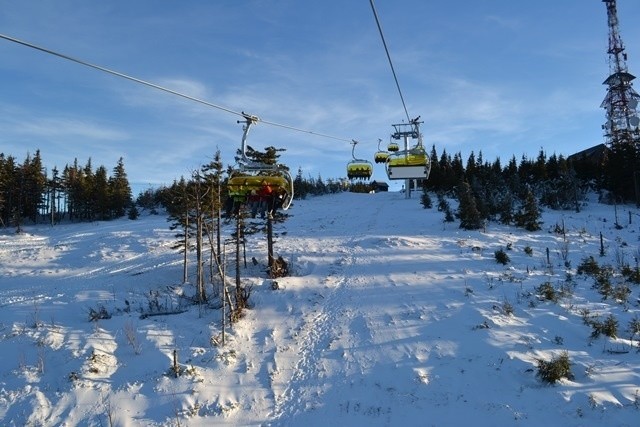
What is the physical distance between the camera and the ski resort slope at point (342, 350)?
10.7 meters

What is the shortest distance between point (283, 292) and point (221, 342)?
5.47 metres

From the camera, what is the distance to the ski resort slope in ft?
35.0

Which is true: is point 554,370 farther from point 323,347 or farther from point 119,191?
point 119,191

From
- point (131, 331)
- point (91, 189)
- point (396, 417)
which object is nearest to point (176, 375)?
point (131, 331)

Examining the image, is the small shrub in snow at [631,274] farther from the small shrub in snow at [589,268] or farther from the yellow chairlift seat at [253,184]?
the yellow chairlift seat at [253,184]

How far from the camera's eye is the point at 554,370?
10945mm

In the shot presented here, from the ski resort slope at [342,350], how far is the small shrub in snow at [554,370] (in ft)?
0.82

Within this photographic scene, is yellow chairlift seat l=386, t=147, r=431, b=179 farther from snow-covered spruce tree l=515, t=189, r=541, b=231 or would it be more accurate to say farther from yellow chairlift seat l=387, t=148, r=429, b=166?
snow-covered spruce tree l=515, t=189, r=541, b=231

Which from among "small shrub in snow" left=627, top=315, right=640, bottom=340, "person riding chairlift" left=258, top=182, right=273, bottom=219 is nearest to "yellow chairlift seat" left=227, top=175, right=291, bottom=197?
"person riding chairlift" left=258, top=182, right=273, bottom=219

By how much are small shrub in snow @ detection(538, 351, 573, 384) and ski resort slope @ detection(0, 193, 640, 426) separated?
0.25 metres

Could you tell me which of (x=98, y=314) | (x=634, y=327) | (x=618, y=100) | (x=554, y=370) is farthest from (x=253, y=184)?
(x=618, y=100)

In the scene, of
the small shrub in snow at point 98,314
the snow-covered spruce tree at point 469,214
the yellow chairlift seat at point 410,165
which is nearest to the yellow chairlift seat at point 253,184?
the yellow chairlift seat at point 410,165

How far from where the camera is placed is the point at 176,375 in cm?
1224

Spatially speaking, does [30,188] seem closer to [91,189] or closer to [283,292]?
[91,189]
